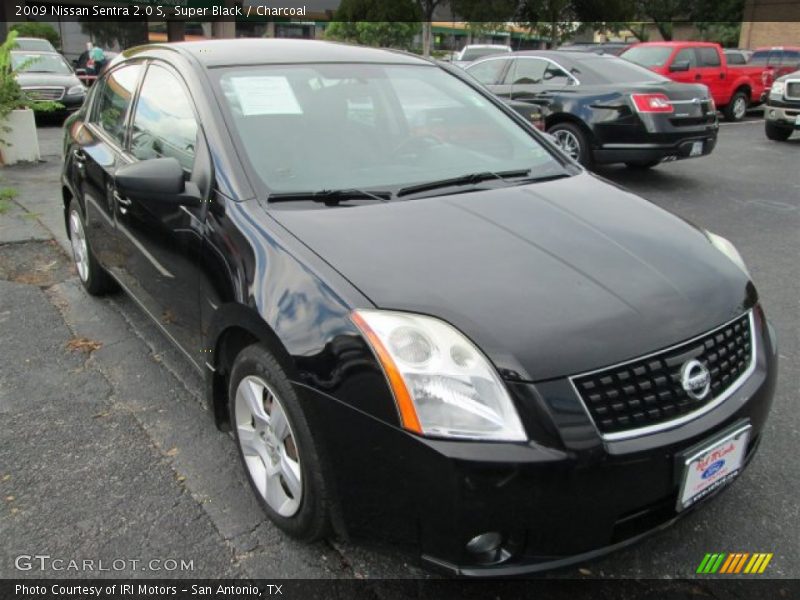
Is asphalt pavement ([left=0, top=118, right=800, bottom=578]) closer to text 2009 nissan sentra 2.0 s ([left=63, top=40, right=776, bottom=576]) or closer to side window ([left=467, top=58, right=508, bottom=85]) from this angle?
text 2009 nissan sentra 2.0 s ([left=63, top=40, right=776, bottom=576])

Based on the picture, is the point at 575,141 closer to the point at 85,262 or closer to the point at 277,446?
the point at 85,262

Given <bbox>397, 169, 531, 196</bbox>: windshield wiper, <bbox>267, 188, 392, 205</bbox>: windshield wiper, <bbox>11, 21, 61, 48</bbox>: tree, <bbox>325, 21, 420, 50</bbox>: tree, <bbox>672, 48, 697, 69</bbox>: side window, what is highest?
<bbox>325, 21, 420, 50</bbox>: tree

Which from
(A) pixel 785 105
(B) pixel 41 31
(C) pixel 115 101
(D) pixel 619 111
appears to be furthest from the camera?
(B) pixel 41 31

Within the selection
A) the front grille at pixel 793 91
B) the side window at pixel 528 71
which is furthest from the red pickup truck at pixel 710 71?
the side window at pixel 528 71

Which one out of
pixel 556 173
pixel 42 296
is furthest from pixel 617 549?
pixel 42 296

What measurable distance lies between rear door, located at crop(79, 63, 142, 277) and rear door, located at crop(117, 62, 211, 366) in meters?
0.16

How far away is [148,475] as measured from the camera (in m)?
2.77

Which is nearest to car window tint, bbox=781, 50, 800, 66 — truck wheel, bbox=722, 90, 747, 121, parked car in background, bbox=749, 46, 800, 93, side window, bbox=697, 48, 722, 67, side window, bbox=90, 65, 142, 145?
parked car in background, bbox=749, 46, 800, 93

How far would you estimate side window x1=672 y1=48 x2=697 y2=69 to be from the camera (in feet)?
45.4

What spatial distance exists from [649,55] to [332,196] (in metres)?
13.7

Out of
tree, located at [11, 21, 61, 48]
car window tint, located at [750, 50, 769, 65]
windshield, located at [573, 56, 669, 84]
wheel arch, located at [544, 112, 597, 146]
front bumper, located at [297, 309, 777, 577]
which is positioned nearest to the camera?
front bumper, located at [297, 309, 777, 577]

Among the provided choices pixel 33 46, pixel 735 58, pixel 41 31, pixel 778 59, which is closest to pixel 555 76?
pixel 735 58

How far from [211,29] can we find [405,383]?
38.1m

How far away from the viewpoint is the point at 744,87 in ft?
51.8
